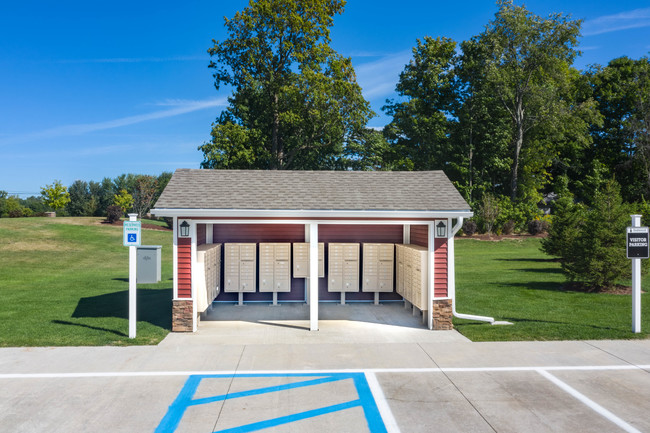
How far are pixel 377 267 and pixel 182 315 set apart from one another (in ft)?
18.4

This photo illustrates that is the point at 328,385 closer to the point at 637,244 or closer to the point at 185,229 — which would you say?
the point at 185,229

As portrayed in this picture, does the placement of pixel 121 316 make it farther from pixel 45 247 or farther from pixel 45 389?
pixel 45 247

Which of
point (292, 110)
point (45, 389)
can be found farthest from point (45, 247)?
point (45, 389)

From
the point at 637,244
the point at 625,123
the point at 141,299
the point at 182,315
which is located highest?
the point at 625,123

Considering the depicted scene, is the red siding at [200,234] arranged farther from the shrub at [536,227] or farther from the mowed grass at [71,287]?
the shrub at [536,227]

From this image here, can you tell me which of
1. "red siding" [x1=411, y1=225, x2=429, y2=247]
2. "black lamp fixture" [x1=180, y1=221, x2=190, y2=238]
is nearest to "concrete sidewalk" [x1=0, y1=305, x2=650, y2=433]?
"black lamp fixture" [x1=180, y1=221, x2=190, y2=238]

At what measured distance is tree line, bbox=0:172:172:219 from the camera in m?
52.9

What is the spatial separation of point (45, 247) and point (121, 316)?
18901 mm

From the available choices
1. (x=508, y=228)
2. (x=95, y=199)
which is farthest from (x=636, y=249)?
(x=95, y=199)

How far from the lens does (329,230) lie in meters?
14.1

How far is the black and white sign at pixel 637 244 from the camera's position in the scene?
32.4 ft

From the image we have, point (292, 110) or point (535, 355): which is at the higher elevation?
point (292, 110)

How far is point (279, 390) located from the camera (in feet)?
22.7

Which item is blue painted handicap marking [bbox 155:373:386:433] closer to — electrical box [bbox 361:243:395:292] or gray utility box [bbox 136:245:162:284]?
gray utility box [bbox 136:245:162:284]
